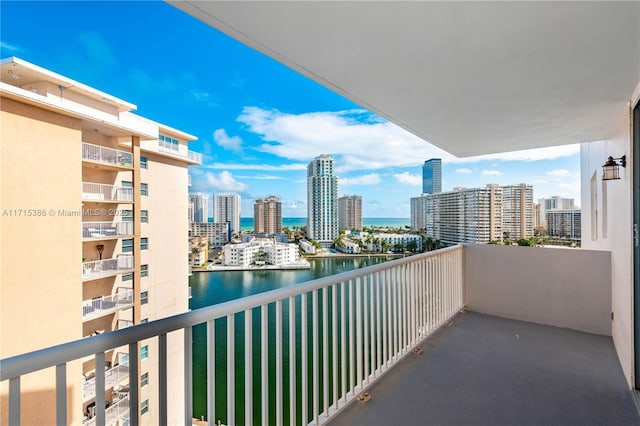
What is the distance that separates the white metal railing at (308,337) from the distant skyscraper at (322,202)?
12.6ft

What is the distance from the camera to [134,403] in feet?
2.97

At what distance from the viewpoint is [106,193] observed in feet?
18.2

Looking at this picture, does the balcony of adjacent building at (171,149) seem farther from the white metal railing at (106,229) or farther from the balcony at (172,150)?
the white metal railing at (106,229)

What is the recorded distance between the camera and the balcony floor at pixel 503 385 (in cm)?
187

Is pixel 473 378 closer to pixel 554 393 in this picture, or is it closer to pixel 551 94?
pixel 554 393

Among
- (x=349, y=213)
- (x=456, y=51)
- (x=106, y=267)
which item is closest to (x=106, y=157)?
(x=106, y=267)

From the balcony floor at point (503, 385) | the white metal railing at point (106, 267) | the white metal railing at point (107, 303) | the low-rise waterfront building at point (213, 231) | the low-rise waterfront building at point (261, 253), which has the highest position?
the low-rise waterfront building at point (213, 231)

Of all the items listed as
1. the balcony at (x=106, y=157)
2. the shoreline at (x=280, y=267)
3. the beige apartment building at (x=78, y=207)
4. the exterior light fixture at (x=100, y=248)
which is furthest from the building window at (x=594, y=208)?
the exterior light fixture at (x=100, y=248)

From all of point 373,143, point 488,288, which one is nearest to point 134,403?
point 488,288

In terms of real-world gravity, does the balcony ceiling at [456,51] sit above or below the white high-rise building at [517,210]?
above

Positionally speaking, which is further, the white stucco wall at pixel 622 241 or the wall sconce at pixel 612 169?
the wall sconce at pixel 612 169

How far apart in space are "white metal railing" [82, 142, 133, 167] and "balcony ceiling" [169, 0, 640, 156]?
194 inches

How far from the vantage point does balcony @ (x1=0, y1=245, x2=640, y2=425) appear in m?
1.23

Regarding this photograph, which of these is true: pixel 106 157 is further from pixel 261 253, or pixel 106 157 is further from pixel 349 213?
pixel 349 213
